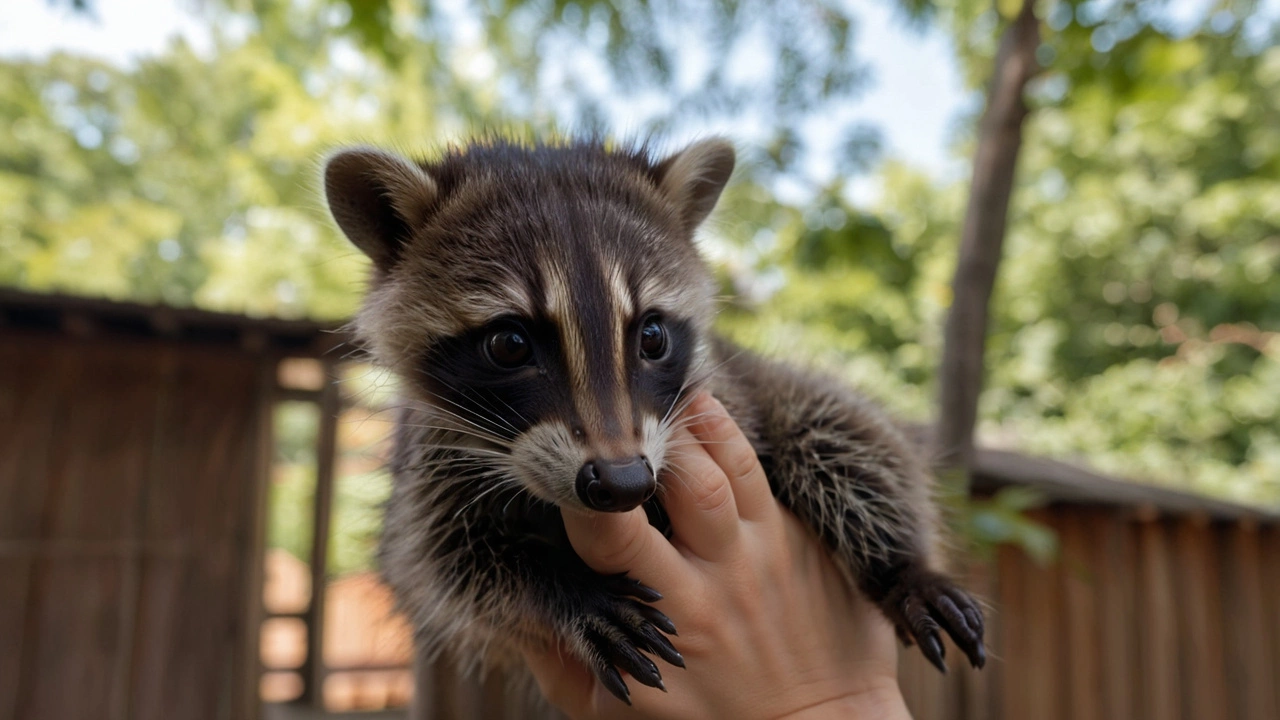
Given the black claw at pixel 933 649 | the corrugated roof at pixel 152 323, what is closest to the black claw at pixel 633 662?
the black claw at pixel 933 649

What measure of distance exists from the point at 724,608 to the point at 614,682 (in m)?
0.37

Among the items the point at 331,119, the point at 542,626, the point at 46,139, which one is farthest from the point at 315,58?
the point at 542,626

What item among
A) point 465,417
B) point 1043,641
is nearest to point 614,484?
point 465,417

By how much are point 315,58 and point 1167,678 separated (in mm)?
11535

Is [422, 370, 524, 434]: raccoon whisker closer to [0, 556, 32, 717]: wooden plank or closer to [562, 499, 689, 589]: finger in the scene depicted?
[562, 499, 689, 589]: finger

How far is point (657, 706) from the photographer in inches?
78.9

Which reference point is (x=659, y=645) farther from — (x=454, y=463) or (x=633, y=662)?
(x=454, y=463)

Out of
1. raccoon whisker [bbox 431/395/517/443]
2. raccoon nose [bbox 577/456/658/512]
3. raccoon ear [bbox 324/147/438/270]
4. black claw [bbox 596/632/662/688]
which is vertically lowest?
black claw [bbox 596/632/662/688]

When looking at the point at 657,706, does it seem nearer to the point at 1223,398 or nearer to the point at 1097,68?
the point at 1097,68

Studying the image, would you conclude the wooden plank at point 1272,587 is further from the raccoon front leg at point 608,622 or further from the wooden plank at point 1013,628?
the raccoon front leg at point 608,622

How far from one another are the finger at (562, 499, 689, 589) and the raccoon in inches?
2.1

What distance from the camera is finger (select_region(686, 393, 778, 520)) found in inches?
83.7

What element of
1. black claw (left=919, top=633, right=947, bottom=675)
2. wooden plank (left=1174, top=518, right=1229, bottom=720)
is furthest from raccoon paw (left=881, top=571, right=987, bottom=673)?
wooden plank (left=1174, top=518, right=1229, bottom=720)

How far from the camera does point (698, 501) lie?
2.04 m
